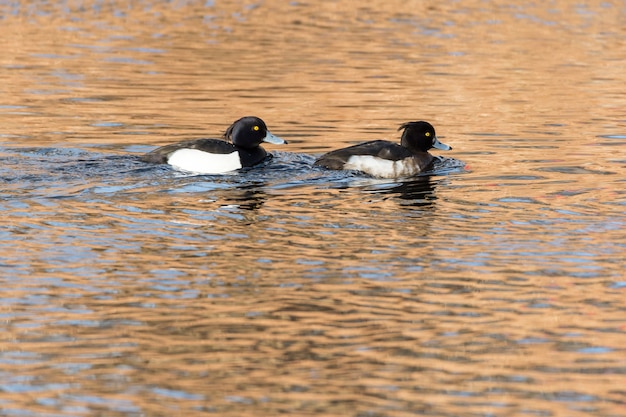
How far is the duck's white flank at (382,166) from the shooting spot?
13.6 meters

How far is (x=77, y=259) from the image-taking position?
31.2 ft

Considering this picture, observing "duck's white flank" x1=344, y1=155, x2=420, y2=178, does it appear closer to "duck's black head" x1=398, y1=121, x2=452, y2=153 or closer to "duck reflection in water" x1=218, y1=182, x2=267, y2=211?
"duck's black head" x1=398, y1=121, x2=452, y2=153

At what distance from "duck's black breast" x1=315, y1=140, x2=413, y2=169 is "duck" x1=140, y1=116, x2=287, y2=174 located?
869 millimetres

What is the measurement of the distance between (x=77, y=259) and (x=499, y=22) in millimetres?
20717

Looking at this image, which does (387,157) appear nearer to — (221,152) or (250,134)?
(250,134)

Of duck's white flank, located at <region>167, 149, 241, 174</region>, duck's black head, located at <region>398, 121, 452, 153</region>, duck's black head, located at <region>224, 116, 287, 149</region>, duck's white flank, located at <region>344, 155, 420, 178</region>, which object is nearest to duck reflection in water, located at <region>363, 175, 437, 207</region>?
duck's white flank, located at <region>344, 155, 420, 178</region>

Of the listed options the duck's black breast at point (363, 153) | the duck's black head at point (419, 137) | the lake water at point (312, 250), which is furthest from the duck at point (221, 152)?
the duck's black head at point (419, 137)

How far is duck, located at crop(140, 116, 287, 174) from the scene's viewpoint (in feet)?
44.5

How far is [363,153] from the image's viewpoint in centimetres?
1367

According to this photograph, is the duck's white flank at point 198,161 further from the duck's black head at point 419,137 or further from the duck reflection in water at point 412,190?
the duck's black head at point 419,137

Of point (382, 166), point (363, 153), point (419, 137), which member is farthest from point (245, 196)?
point (419, 137)

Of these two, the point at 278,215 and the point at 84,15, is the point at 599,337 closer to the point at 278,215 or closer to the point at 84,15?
the point at 278,215

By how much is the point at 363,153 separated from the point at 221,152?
1606mm

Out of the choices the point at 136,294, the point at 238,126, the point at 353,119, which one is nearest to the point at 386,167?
the point at 238,126
